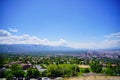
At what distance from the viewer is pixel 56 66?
5.12 meters

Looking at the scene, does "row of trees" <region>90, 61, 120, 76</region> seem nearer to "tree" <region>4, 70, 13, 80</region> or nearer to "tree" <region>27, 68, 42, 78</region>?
"tree" <region>27, 68, 42, 78</region>

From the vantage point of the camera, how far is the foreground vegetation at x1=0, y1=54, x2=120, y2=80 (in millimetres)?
4551

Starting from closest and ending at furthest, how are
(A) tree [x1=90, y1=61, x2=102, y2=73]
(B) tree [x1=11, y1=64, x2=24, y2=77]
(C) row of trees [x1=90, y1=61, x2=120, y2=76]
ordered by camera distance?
(B) tree [x1=11, y1=64, x2=24, y2=77]
(C) row of trees [x1=90, y1=61, x2=120, y2=76]
(A) tree [x1=90, y1=61, x2=102, y2=73]

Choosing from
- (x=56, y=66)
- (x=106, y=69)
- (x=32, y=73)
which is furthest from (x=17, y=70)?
(x=106, y=69)

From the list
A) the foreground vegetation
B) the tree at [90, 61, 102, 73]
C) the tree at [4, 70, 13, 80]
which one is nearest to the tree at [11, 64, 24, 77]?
the foreground vegetation

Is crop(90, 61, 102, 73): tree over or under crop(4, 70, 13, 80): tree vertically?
over

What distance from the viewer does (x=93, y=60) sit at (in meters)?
6.05

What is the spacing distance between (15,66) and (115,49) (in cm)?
272

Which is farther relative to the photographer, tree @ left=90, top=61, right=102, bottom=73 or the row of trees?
tree @ left=90, top=61, right=102, bottom=73

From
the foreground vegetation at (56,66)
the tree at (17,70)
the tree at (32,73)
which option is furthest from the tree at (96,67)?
the tree at (17,70)

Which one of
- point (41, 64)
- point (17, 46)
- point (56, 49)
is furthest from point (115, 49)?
point (17, 46)

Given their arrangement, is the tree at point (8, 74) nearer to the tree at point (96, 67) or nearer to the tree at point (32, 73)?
the tree at point (32, 73)

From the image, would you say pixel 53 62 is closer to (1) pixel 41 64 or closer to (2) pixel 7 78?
(1) pixel 41 64

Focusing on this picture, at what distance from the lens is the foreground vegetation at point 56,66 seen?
14.9ft
